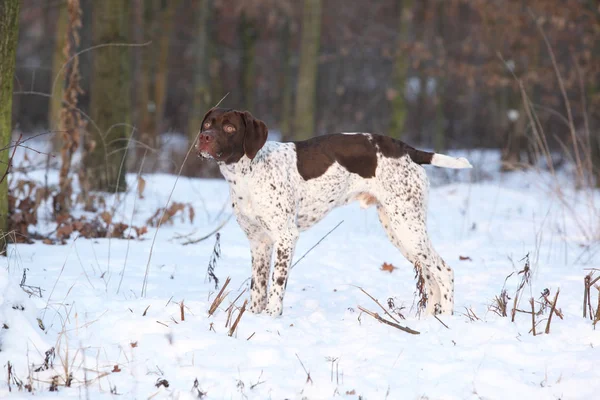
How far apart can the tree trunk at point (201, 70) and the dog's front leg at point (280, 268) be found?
1109 cm

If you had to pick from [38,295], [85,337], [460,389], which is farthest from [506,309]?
[38,295]

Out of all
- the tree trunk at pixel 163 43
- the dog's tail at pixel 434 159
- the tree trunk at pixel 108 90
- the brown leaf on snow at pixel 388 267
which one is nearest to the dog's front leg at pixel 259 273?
the dog's tail at pixel 434 159

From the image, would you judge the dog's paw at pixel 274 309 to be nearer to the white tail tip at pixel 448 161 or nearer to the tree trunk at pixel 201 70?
the white tail tip at pixel 448 161

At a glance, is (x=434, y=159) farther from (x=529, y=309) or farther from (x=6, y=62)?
(x=6, y=62)

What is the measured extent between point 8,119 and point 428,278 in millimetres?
3167

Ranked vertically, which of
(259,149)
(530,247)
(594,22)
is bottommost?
(530,247)

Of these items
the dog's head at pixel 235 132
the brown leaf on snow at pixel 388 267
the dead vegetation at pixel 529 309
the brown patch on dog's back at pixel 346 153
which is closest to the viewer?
the dead vegetation at pixel 529 309

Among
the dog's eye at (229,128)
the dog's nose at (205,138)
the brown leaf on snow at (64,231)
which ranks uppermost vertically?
the dog's eye at (229,128)

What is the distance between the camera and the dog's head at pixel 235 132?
15.3 feet

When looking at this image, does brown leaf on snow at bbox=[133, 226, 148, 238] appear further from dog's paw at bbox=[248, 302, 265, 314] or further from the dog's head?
the dog's head

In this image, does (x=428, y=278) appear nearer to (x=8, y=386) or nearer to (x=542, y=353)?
(x=542, y=353)

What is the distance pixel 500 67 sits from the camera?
1634 centimetres

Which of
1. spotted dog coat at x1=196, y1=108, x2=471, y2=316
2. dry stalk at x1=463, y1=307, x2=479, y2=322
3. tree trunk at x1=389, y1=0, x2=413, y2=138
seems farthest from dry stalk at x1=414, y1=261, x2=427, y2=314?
tree trunk at x1=389, y1=0, x2=413, y2=138

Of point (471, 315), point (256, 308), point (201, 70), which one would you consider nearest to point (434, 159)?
point (471, 315)
